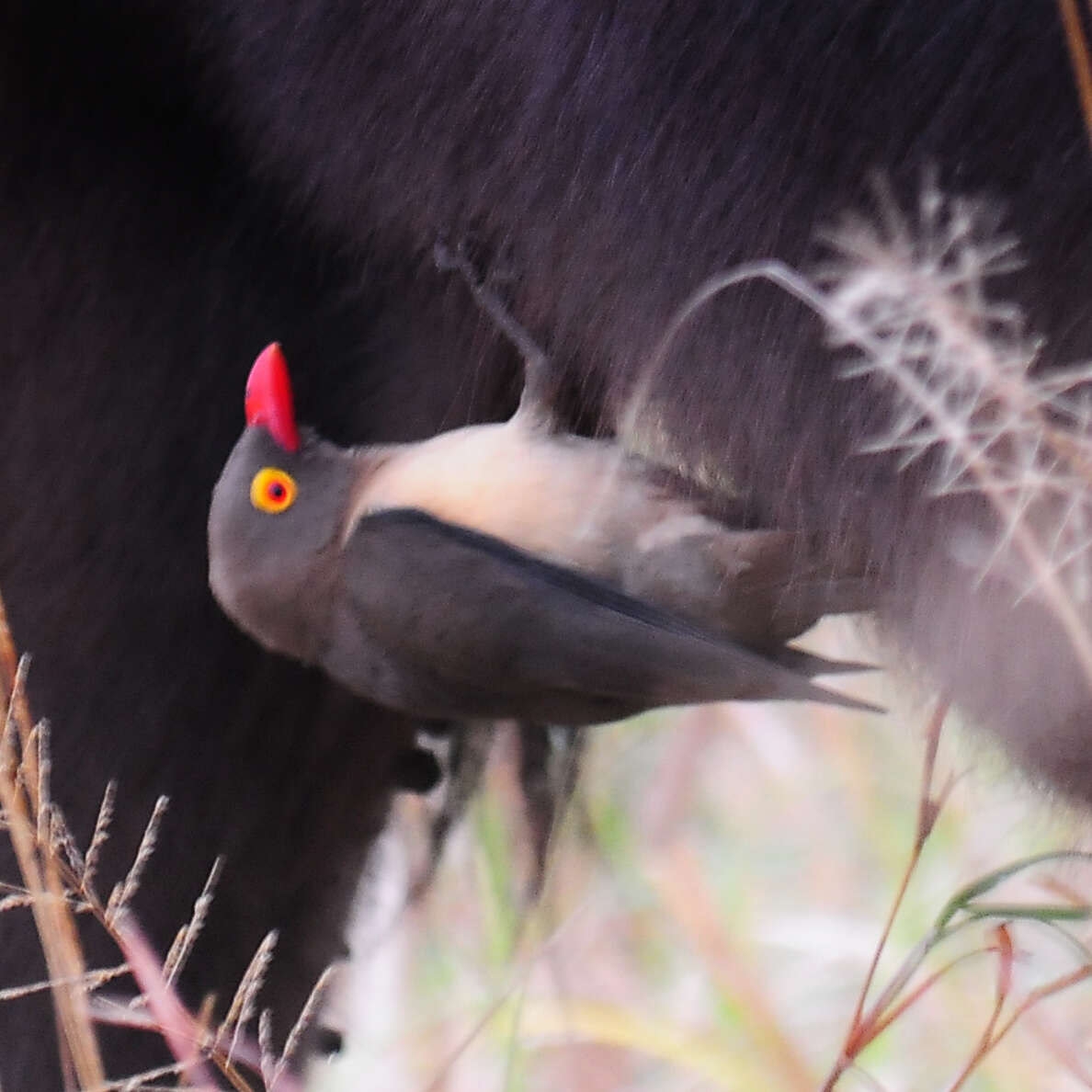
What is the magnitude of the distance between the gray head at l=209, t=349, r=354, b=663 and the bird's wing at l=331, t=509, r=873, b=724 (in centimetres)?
2

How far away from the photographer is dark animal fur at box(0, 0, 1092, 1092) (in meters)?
0.30

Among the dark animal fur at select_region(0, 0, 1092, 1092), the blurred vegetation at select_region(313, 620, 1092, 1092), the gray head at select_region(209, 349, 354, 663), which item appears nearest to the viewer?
the dark animal fur at select_region(0, 0, 1092, 1092)

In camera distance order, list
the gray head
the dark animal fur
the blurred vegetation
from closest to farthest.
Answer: the dark animal fur → the gray head → the blurred vegetation

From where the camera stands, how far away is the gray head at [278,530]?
0.41 metres

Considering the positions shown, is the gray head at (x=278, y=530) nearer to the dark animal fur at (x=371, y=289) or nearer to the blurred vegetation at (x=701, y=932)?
the dark animal fur at (x=371, y=289)

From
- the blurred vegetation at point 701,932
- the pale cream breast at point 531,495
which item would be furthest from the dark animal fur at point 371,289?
the blurred vegetation at point 701,932

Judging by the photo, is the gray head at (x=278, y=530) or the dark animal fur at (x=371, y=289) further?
the gray head at (x=278, y=530)

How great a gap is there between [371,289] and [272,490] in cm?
8

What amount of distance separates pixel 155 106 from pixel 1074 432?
Result: 280 millimetres

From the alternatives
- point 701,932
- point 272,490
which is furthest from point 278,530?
point 701,932

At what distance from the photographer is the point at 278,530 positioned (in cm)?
41

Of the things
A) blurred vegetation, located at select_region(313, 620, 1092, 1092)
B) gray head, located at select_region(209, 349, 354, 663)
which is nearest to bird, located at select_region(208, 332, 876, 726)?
gray head, located at select_region(209, 349, 354, 663)

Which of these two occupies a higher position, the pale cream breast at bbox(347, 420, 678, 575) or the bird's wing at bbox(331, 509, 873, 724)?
the pale cream breast at bbox(347, 420, 678, 575)

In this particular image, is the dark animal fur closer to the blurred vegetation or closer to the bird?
the bird
